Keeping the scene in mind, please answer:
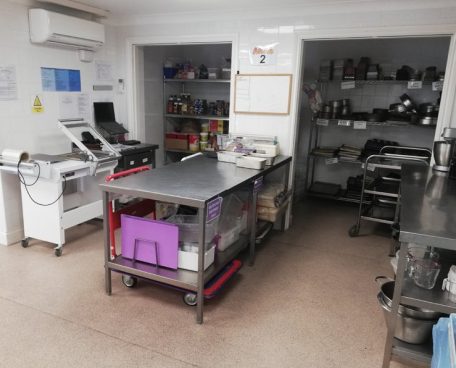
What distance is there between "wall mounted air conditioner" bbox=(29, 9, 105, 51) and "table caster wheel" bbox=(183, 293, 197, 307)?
2.72 meters

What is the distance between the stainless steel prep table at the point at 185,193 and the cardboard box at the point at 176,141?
2306mm

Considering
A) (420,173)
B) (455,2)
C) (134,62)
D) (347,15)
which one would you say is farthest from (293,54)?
(134,62)

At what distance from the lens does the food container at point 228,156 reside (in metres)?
3.46

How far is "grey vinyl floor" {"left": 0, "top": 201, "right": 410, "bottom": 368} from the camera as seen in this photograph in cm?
213

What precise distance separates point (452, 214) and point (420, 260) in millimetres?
304

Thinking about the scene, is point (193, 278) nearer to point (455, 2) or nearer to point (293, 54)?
point (293, 54)

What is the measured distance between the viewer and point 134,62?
4562 millimetres

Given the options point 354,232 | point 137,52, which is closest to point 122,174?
point 137,52

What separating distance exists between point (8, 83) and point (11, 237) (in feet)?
4.68

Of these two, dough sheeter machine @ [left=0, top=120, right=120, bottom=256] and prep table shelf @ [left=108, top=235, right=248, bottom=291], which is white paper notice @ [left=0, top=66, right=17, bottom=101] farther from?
prep table shelf @ [left=108, top=235, right=248, bottom=291]

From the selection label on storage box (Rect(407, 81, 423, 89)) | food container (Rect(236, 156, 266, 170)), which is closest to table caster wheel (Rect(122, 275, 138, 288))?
food container (Rect(236, 156, 266, 170))

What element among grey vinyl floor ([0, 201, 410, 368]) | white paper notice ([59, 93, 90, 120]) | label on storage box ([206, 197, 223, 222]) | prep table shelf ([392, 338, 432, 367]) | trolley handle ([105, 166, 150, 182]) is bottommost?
grey vinyl floor ([0, 201, 410, 368])

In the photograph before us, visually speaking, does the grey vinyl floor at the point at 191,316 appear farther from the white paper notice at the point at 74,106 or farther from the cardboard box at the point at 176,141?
the cardboard box at the point at 176,141

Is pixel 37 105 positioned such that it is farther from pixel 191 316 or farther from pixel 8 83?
pixel 191 316
